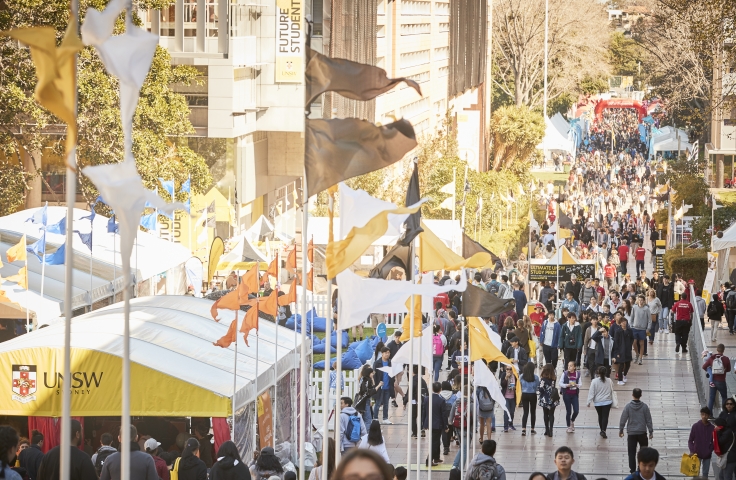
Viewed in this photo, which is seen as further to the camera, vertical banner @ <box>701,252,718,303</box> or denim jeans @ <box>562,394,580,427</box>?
vertical banner @ <box>701,252,718,303</box>

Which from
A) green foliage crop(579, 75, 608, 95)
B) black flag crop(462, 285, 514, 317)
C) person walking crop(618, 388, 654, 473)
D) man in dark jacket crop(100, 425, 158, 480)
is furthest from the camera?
green foliage crop(579, 75, 608, 95)

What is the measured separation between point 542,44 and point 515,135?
2544 cm

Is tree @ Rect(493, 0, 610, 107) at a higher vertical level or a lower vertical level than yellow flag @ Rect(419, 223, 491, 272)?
higher

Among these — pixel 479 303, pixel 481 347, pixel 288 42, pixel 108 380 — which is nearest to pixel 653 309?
pixel 481 347

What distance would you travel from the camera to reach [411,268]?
13.1 metres

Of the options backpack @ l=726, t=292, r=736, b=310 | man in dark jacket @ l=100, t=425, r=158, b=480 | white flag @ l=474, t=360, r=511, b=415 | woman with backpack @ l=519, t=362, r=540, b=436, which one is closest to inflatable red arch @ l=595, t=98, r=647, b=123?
backpack @ l=726, t=292, r=736, b=310

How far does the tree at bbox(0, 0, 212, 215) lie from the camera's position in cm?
2412

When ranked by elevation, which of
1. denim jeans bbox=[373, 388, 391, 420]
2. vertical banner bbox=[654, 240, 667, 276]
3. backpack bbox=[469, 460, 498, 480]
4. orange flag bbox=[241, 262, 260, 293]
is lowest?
vertical banner bbox=[654, 240, 667, 276]

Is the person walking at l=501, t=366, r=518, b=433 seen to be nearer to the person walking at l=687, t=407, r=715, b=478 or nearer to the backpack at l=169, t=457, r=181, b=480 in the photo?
the person walking at l=687, t=407, r=715, b=478

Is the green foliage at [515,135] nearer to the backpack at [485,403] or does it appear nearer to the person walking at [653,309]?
the person walking at [653,309]

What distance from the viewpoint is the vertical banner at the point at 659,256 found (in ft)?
126

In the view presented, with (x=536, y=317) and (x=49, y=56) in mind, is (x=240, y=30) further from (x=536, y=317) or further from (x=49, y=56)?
(x=49, y=56)

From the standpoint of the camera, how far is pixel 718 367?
19062mm

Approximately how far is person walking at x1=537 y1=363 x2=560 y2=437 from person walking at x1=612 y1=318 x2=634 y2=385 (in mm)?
4297
